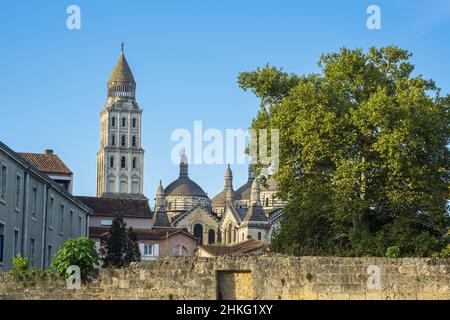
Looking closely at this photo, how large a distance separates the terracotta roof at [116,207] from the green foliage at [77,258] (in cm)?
8922

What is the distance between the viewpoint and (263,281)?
25.0m

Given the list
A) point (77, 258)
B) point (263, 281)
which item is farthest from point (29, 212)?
point (263, 281)

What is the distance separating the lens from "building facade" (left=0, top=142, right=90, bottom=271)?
39.5 metres

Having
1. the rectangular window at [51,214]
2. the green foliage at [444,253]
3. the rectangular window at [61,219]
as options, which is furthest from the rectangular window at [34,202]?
the green foliage at [444,253]

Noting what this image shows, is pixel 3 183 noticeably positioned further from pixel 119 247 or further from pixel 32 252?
pixel 119 247

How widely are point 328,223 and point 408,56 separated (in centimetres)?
999

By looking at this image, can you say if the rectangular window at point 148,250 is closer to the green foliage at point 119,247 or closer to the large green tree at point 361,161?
the green foliage at point 119,247

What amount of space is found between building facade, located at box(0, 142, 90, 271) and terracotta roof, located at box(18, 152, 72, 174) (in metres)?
7.99

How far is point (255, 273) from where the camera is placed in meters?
25.0

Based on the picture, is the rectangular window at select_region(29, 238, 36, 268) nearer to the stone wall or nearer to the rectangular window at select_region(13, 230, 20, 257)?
the rectangular window at select_region(13, 230, 20, 257)

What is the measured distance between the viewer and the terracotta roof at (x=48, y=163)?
61.8 metres

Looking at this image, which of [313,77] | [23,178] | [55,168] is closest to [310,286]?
[23,178]

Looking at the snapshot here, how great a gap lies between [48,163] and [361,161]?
2289 cm

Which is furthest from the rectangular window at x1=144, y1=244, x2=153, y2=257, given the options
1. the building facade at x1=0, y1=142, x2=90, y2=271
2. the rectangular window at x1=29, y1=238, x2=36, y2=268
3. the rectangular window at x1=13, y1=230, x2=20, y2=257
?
the rectangular window at x1=13, y1=230, x2=20, y2=257
